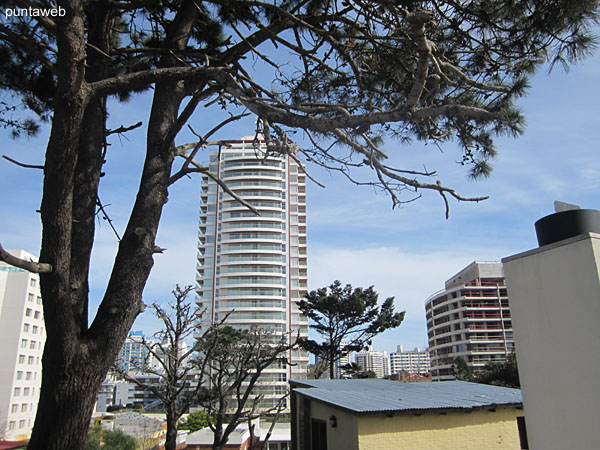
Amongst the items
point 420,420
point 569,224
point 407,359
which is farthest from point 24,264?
point 407,359

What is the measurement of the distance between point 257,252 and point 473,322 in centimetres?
3294

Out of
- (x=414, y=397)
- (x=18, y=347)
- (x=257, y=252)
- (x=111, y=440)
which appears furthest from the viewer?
(x=257, y=252)

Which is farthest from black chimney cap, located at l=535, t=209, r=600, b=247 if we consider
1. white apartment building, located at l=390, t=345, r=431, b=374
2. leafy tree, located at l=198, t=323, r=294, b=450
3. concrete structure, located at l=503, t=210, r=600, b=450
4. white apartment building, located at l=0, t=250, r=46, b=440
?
white apartment building, located at l=390, t=345, r=431, b=374

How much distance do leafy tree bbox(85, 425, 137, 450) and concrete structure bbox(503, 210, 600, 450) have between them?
78.7ft

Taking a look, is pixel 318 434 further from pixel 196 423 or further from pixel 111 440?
pixel 196 423

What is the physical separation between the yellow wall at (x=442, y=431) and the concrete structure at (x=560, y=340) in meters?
4.91

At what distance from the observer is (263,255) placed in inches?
2424

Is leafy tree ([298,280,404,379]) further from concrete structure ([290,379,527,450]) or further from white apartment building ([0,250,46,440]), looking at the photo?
white apartment building ([0,250,46,440])

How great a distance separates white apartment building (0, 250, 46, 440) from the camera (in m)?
44.7

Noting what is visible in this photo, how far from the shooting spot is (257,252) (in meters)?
61.6

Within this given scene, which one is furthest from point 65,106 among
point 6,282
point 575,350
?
point 6,282

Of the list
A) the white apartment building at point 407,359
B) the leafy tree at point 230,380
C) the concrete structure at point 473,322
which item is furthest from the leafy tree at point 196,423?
the white apartment building at point 407,359

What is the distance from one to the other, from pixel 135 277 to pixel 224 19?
2915mm

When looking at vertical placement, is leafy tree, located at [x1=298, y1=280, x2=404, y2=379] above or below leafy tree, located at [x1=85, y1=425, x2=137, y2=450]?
above
